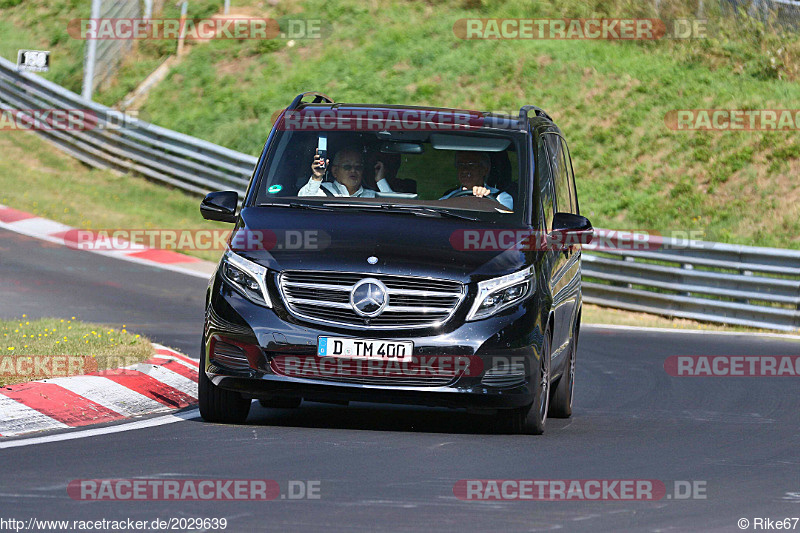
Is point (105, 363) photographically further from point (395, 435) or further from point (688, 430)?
point (688, 430)

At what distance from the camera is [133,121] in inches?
1040

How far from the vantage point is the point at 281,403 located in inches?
380

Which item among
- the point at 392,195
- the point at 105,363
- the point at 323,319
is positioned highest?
the point at 392,195

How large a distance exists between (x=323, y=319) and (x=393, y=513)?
2336mm

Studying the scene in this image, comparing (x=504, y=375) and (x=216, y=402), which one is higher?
(x=504, y=375)

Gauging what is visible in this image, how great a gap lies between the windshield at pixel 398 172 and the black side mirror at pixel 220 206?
7.5 inches

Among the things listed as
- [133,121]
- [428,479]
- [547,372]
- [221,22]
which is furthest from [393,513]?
[221,22]

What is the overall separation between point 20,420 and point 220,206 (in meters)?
1.84

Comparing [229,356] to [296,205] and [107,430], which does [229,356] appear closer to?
[107,430]

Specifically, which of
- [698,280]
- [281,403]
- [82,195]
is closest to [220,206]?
[281,403]

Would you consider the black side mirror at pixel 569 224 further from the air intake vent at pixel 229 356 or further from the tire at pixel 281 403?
the air intake vent at pixel 229 356

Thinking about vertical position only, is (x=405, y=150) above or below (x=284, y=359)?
above

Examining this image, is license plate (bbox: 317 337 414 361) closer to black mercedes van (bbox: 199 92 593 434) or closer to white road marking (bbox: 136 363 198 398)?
black mercedes van (bbox: 199 92 593 434)

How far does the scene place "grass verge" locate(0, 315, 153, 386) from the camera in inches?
376
